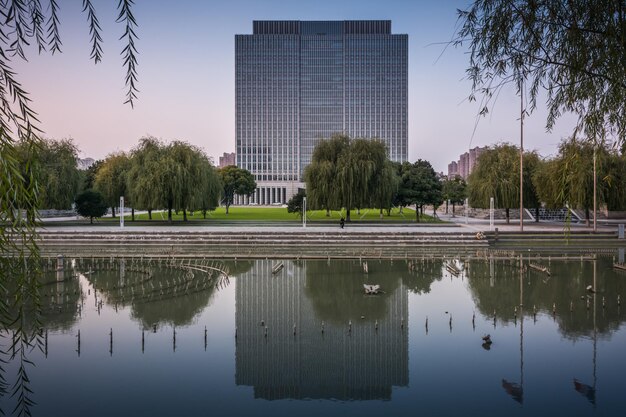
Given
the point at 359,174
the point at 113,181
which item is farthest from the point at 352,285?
the point at 113,181

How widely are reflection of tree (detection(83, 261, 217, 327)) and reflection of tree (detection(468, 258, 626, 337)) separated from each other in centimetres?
962

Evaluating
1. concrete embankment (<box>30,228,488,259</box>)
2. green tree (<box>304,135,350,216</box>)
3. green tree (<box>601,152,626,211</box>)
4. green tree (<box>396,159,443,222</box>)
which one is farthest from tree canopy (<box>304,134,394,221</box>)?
green tree (<box>601,152,626,211</box>)

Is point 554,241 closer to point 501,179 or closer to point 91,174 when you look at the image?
point 501,179

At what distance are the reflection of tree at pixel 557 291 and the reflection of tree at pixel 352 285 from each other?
8.60 feet

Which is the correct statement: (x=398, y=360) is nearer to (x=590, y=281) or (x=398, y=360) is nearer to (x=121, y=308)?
(x=121, y=308)

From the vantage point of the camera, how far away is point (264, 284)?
68.4 ft

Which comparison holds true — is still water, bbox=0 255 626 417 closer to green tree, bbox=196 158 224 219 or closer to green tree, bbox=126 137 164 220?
green tree, bbox=126 137 164 220

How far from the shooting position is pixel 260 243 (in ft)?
105

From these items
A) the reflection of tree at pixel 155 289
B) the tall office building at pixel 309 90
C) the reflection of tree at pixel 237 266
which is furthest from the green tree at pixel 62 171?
the tall office building at pixel 309 90

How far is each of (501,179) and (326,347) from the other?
123 feet

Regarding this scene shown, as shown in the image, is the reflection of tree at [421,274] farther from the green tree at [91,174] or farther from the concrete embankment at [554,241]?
the green tree at [91,174]

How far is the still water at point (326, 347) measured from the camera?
30.9 feet

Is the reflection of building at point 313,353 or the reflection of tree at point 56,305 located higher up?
the reflection of tree at point 56,305

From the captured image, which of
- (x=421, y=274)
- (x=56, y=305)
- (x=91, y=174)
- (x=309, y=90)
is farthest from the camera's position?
(x=309, y=90)
